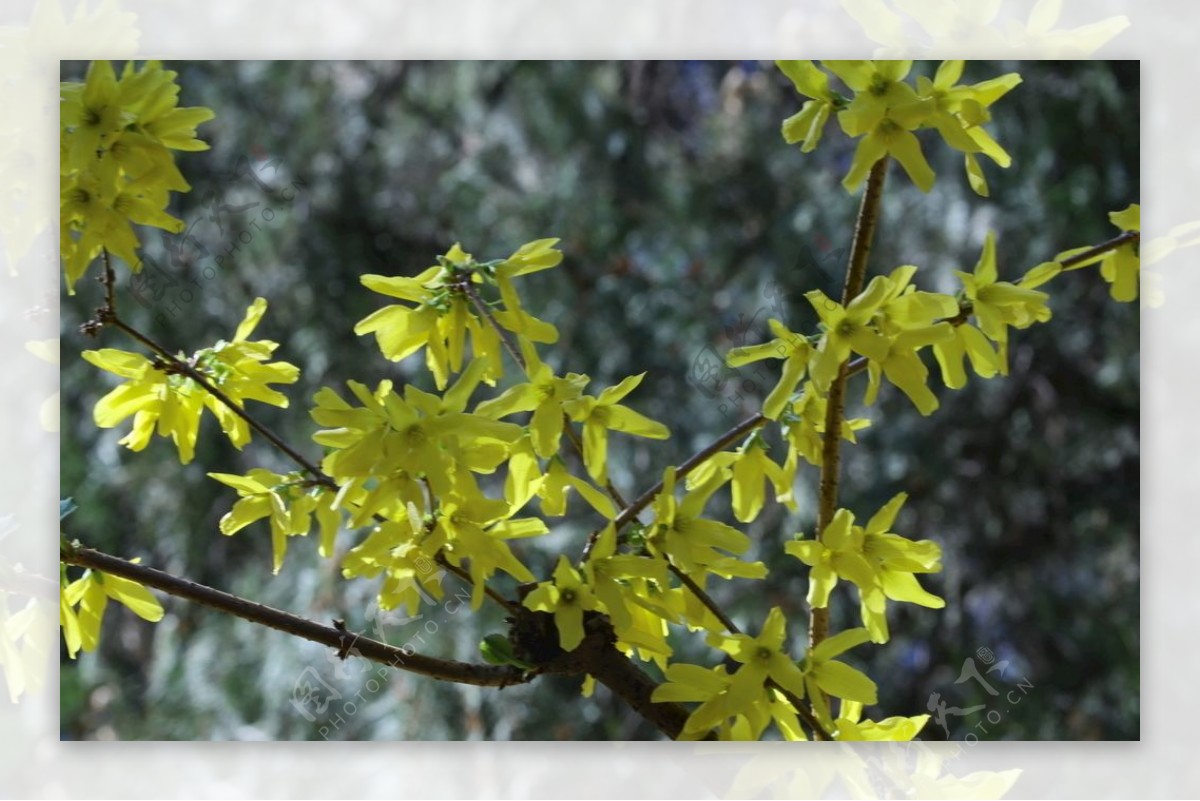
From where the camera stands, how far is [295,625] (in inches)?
26.7

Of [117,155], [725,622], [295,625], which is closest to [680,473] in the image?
[725,622]

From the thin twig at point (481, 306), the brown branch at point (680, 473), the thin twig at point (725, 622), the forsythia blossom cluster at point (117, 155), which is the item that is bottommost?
the thin twig at point (725, 622)

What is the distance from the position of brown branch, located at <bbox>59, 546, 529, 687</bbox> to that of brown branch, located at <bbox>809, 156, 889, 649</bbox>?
0.21 metres

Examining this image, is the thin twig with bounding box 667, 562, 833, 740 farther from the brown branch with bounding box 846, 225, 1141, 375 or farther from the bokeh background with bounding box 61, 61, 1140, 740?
the bokeh background with bounding box 61, 61, 1140, 740

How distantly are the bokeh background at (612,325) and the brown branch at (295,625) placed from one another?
612mm

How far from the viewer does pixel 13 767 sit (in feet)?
3.48

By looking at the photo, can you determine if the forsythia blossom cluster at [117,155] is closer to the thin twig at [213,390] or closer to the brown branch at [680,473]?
the thin twig at [213,390]

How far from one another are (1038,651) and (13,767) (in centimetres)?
106

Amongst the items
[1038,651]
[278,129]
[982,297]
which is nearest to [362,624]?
[278,129]

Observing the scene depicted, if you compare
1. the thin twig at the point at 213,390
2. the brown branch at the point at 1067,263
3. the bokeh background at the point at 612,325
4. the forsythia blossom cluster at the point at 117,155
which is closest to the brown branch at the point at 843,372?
the brown branch at the point at 1067,263

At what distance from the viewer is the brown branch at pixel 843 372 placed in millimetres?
703

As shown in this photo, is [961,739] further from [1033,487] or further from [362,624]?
[362,624]

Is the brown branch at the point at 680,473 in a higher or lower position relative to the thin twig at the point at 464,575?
higher

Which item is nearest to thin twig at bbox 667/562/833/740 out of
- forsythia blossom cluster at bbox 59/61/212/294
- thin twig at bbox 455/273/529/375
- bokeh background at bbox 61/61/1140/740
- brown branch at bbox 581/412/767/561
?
brown branch at bbox 581/412/767/561
